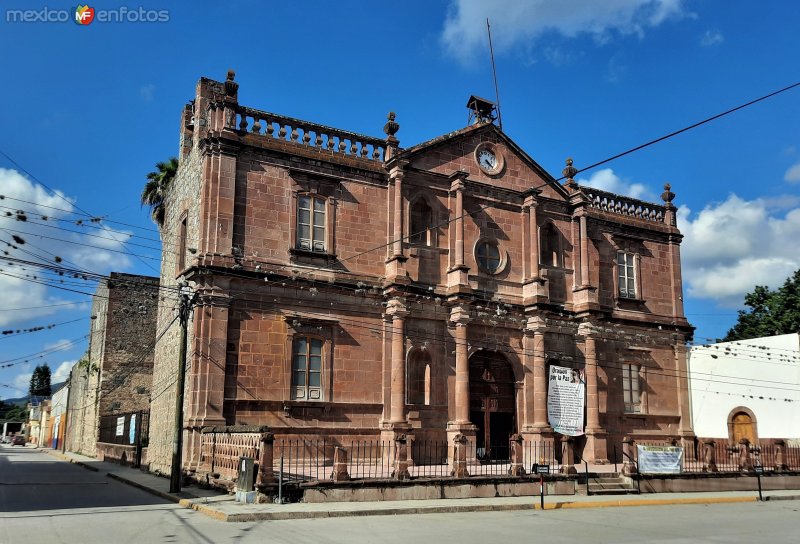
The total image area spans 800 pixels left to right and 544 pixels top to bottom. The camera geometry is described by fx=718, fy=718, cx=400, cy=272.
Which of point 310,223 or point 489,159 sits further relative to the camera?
point 489,159

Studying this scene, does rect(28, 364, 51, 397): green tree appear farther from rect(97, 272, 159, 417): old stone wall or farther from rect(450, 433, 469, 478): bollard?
rect(450, 433, 469, 478): bollard

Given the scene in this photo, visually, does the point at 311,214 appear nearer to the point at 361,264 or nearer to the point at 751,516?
the point at 361,264

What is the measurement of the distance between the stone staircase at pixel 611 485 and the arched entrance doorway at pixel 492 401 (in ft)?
13.8

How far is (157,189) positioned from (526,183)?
1902 centimetres

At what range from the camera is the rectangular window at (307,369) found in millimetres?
22516

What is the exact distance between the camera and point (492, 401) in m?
26.1

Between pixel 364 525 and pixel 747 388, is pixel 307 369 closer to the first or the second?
pixel 364 525

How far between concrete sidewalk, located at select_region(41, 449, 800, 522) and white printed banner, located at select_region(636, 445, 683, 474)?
2.60 feet

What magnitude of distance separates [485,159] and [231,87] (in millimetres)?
10249

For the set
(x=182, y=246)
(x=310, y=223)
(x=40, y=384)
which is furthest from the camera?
(x=40, y=384)

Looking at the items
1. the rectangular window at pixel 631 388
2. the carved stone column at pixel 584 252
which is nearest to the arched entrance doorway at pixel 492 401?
the carved stone column at pixel 584 252

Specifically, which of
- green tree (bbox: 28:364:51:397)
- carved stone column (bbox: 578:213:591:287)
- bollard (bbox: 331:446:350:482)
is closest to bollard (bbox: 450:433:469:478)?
bollard (bbox: 331:446:350:482)

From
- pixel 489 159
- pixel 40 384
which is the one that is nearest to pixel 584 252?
pixel 489 159

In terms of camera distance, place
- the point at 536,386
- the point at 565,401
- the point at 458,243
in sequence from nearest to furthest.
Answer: the point at 458,243 < the point at 536,386 < the point at 565,401
